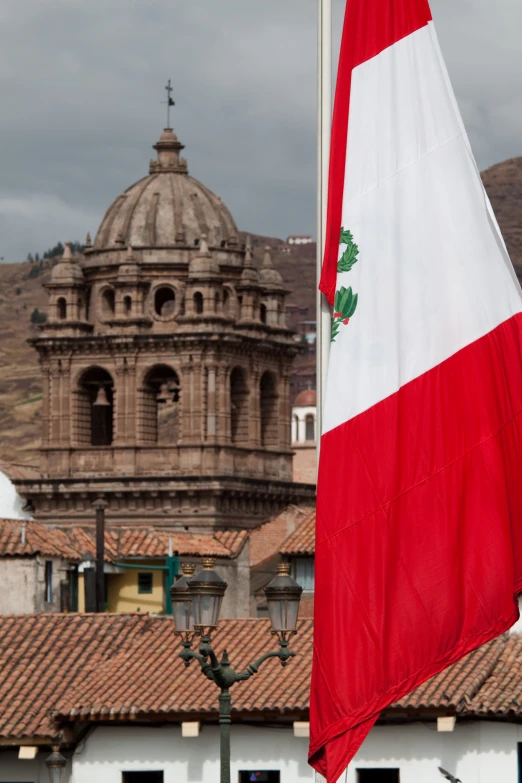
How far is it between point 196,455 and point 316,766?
61000mm

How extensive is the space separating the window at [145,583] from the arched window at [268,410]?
24.2 meters

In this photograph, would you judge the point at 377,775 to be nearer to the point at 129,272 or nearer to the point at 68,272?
the point at 129,272

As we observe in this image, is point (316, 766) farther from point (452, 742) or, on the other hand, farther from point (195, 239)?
point (195, 239)

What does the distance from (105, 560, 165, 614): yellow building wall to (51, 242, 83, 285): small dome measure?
1022 inches

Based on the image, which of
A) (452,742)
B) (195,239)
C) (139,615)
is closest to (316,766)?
(452,742)


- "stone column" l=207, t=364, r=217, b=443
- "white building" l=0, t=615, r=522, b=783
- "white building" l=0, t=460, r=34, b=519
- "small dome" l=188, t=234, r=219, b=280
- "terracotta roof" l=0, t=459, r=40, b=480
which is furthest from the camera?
"small dome" l=188, t=234, r=219, b=280

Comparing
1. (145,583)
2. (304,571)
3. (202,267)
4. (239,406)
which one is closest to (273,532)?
(239,406)

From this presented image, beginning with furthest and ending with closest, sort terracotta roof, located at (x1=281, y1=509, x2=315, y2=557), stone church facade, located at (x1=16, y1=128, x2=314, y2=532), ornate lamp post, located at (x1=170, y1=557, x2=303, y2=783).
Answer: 1. stone church facade, located at (x1=16, y1=128, x2=314, y2=532)
2. terracotta roof, located at (x1=281, y1=509, x2=315, y2=557)
3. ornate lamp post, located at (x1=170, y1=557, x2=303, y2=783)

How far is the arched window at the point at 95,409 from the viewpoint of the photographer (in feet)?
256

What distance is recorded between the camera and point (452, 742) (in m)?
33.0

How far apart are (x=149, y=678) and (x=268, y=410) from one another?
44963 mm

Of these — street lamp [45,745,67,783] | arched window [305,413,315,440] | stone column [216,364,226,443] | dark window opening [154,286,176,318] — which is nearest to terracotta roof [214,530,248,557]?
Result: stone column [216,364,226,443]

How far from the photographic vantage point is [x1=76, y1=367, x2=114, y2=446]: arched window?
78.0m

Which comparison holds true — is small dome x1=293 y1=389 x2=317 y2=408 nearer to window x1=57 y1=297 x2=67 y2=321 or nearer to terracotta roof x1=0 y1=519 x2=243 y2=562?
window x1=57 y1=297 x2=67 y2=321
